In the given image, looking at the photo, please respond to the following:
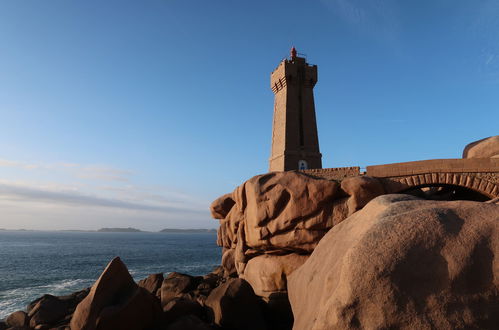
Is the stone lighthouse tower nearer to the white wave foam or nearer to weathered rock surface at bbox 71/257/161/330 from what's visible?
weathered rock surface at bbox 71/257/161/330

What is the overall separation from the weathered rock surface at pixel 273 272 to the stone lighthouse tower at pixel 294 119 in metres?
15.5

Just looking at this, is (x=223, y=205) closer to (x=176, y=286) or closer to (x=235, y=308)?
(x=176, y=286)

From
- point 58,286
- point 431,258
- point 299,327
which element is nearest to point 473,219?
point 431,258

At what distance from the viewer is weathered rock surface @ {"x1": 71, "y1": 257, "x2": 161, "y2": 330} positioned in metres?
10.1

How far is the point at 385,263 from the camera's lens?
484 centimetres

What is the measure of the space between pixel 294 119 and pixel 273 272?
19354 millimetres

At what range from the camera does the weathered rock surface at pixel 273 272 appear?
14734 millimetres

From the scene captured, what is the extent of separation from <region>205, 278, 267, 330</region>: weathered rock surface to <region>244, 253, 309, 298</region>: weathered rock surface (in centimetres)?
207

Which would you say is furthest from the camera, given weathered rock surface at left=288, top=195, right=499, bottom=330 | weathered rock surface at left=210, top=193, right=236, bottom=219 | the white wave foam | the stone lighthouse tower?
the stone lighthouse tower

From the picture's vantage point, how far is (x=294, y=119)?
3164 cm

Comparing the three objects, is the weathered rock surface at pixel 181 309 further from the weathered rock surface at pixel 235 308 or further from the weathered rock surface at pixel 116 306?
the weathered rock surface at pixel 116 306

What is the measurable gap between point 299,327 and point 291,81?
28.8 metres

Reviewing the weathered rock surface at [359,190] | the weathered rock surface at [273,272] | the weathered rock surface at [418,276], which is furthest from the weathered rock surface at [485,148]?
the weathered rock surface at [418,276]

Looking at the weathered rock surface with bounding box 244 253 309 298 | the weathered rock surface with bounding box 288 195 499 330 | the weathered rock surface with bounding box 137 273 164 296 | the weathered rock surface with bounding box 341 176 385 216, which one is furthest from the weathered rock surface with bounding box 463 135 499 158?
the weathered rock surface with bounding box 137 273 164 296
